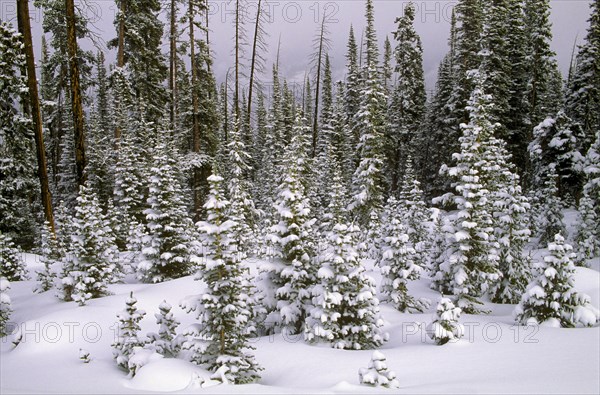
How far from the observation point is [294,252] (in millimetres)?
10953

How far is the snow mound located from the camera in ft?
21.1

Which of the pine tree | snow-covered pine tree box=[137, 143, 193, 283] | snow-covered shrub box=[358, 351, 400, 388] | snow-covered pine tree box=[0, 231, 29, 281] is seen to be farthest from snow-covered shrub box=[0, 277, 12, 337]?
the pine tree

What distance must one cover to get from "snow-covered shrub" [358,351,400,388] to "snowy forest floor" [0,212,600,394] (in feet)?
0.53

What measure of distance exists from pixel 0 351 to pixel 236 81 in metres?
19.2

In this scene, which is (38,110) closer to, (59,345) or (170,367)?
(59,345)

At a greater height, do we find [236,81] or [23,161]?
[236,81]

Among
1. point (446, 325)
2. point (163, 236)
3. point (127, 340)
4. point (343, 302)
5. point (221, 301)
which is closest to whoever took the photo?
point (221, 301)

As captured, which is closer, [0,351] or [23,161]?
[0,351]

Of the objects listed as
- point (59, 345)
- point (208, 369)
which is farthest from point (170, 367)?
point (59, 345)

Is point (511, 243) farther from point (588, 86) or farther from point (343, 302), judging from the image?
point (588, 86)

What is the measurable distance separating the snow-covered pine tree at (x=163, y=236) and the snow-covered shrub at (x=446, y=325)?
1047 centimetres

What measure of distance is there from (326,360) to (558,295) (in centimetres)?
689

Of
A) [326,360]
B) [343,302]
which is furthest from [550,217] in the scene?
[326,360]

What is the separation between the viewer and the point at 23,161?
22.5 meters
